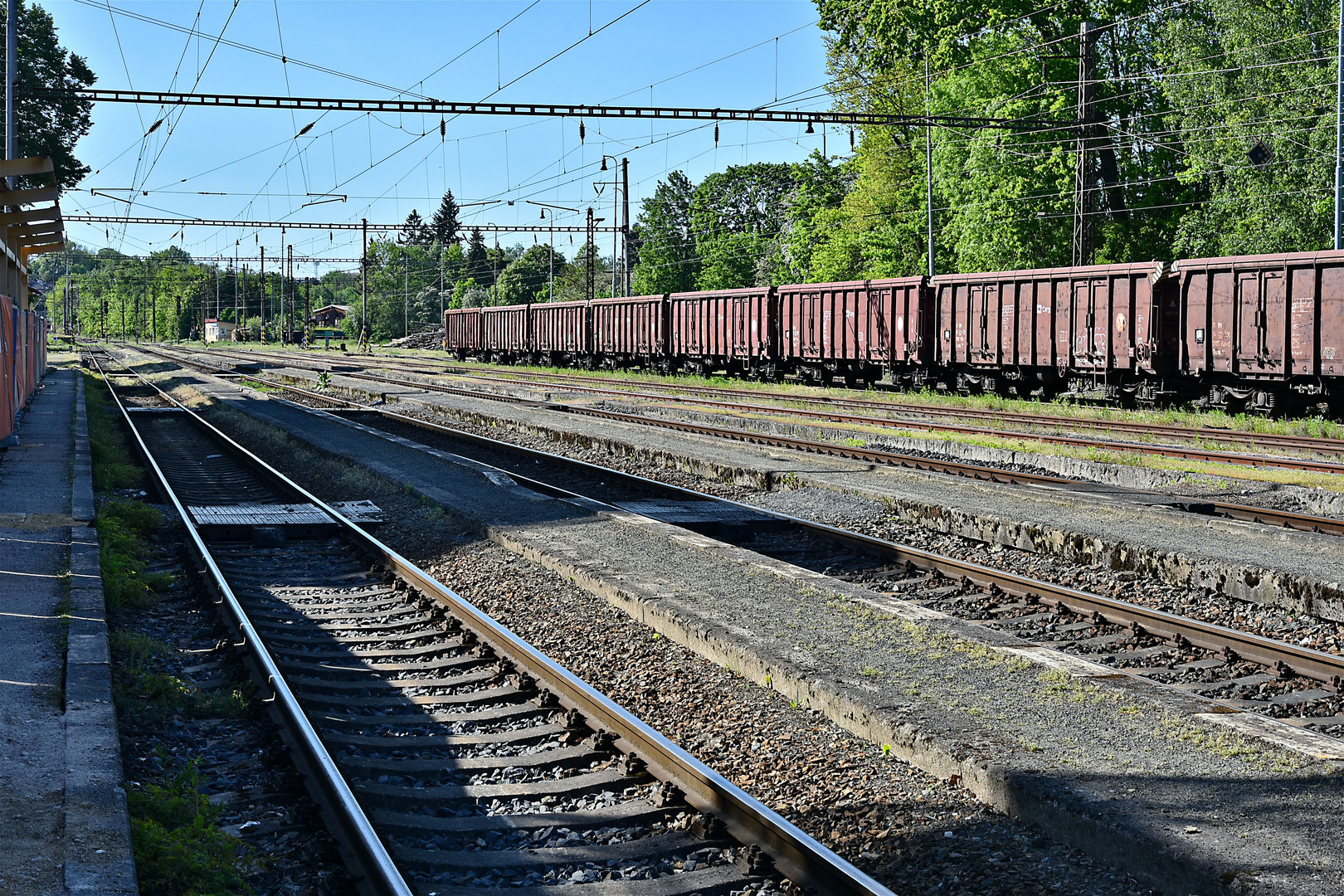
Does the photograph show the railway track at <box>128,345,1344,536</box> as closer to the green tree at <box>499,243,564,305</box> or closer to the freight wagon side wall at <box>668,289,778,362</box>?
the freight wagon side wall at <box>668,289,778,362</box>

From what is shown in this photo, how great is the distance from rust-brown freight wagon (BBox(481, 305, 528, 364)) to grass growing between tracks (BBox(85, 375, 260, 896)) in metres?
49.0

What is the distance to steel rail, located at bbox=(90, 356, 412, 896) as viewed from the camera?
4418mm

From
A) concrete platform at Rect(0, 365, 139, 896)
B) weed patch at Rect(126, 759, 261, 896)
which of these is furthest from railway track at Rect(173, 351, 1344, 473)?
weed patch at Rect(126, 759, 261, 896)

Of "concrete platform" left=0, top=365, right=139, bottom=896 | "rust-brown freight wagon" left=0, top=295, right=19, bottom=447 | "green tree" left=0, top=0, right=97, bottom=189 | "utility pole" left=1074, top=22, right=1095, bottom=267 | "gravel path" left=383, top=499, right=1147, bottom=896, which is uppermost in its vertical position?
"green tree" left=0, top=0, right=97, bottom=189

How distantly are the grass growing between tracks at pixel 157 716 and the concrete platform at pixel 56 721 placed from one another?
119 millimetres

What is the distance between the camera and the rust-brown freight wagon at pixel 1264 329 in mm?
21719

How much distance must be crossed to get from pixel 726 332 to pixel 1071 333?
16593 mm

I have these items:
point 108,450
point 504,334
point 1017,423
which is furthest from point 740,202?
point 108,450

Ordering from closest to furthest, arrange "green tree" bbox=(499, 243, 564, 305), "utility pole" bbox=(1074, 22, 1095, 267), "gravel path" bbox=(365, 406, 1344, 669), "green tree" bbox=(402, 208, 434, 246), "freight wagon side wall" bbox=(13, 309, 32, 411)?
"gravel path" bbox=(365, 406, 1344, 669), "freight wagon side wall" bbox=(13, 309, 32, 411), "utility pole" bbox=(1074, 22, 1095, 267), "green tree" bbox=(499, 243, 564, 305), "green tree" bbox=(402, 208, 434, 246)

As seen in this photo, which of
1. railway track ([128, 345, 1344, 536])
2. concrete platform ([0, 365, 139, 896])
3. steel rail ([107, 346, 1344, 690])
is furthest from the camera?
railway track ([128, 345, 1344, 536])

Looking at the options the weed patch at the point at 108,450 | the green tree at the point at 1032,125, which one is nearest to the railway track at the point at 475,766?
the weed patch at the point at 108,450

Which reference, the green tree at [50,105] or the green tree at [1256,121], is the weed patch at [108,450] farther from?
the green tree at [1256,121]

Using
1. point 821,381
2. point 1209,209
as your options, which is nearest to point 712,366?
point 821,381

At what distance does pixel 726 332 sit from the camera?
4203 centimetres
